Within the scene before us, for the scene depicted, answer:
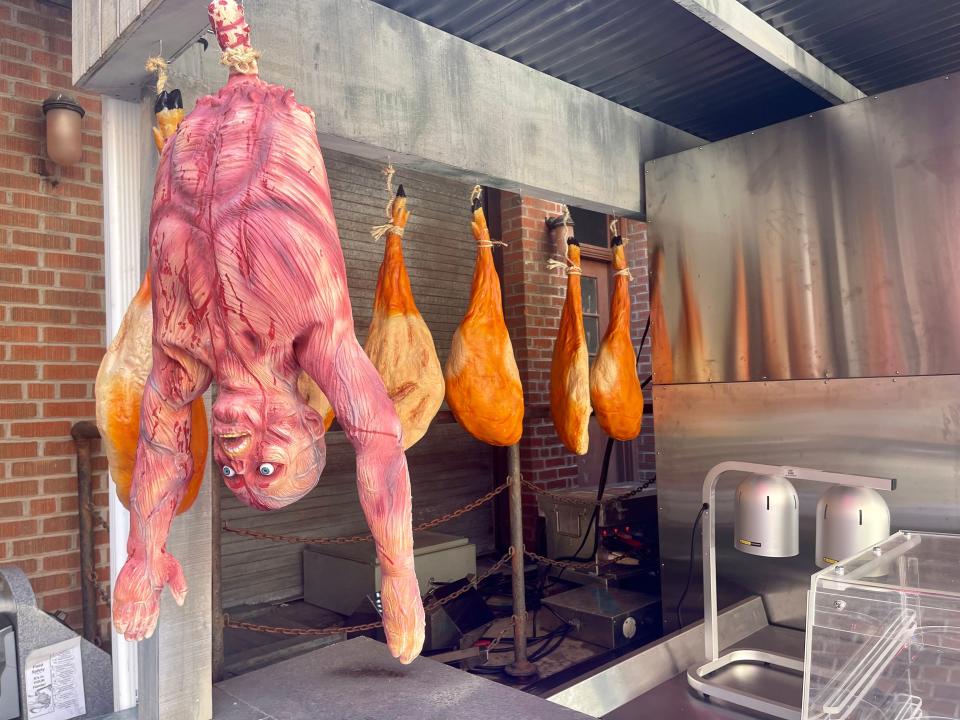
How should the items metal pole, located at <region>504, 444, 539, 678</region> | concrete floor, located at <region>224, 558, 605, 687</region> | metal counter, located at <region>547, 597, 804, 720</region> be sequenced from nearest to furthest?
1. metal counter, located at <region>547, 597, 804, 720</region>
2. metal pole, located at <region>504, 444, 539, 678</region>
3. concrete floor, located at <region>224, 558, 605, 687</region>

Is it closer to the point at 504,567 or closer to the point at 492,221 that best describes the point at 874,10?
the point at 492,221

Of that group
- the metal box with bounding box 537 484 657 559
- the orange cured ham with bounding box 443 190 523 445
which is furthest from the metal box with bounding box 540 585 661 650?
the orange cured ham with bounding box 443 190 523 445

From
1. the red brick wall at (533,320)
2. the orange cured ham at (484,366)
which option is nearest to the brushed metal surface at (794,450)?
the orange cured ham at (484,366)

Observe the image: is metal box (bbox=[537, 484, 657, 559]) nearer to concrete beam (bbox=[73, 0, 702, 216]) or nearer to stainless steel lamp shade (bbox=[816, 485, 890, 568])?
concrete beam (bbox=[73, 0, 702, 216])

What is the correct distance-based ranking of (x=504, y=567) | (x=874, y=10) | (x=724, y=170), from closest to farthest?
(x=874, y=10), (x=724, y=170), (x=504, y=567)

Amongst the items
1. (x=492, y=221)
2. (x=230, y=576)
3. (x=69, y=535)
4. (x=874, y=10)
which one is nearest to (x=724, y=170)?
(x=874, y=10)

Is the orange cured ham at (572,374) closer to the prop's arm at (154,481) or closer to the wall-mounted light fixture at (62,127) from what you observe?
the prop's arm at (154,481)

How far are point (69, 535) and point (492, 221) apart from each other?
401 centimetres

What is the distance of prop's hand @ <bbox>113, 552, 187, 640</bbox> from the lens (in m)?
1.09

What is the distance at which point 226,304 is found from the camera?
39.0 inches

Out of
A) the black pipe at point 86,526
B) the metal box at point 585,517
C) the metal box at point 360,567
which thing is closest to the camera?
the black pipe at point 86,526

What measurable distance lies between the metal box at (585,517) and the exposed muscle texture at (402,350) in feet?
7.47

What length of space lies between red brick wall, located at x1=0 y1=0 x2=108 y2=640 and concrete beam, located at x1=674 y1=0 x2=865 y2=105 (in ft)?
9.86

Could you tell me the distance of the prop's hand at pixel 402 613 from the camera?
3.53 feet
